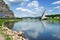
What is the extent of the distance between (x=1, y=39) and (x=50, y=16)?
15278cm

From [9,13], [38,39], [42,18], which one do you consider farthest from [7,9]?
[38,39]

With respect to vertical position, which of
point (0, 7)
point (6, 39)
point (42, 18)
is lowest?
point (42, 18)

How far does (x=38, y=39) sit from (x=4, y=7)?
164m

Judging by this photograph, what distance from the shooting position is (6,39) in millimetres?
21656

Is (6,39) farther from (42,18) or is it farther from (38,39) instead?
(42,18)

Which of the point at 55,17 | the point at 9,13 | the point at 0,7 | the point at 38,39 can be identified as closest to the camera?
the point at 38,39

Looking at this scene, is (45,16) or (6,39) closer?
(6,39)

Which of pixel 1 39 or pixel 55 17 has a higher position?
pixel 1 39

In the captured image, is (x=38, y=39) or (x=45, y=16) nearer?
(x=38, y=39)

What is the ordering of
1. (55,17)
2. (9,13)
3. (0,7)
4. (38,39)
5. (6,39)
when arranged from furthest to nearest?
(9,13) → (0,7) → (55,17) → (38,39) → (6,39)

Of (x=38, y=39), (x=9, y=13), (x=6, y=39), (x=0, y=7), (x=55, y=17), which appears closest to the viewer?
(x=6, y=39)

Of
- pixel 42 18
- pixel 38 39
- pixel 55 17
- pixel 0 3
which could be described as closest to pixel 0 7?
pixel 0 3

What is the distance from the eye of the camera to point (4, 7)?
193 meters

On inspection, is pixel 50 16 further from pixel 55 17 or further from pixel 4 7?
pixel 4 7
